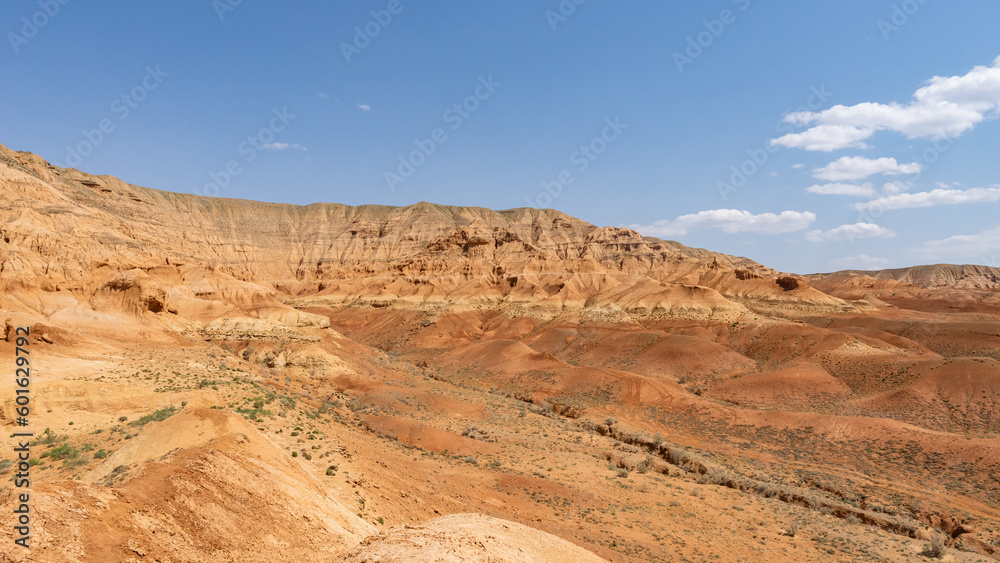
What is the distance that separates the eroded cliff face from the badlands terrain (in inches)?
15.6

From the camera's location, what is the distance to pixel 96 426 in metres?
16.0

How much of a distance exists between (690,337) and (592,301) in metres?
26.3

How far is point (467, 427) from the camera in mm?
27484

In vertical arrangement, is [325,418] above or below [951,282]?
below

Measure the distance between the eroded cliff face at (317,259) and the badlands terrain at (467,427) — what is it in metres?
0.40

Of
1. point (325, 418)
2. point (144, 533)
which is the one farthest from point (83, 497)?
point (325, 418)

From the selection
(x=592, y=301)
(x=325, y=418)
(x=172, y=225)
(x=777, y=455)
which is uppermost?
(x=172, y=225)

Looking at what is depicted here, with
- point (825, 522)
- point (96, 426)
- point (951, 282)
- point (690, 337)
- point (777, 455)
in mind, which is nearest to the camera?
point (96, 426)

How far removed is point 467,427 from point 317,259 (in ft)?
343

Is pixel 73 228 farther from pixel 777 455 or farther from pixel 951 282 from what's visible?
pixel 951 282

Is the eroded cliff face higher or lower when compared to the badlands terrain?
higher

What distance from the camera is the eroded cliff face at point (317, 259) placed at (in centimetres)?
3269

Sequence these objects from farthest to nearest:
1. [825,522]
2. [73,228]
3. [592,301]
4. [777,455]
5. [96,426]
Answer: [592,301] < [73,228] < [777,455] < [825,522] < [96,426]

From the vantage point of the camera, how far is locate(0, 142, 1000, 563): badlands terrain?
9188 mm
